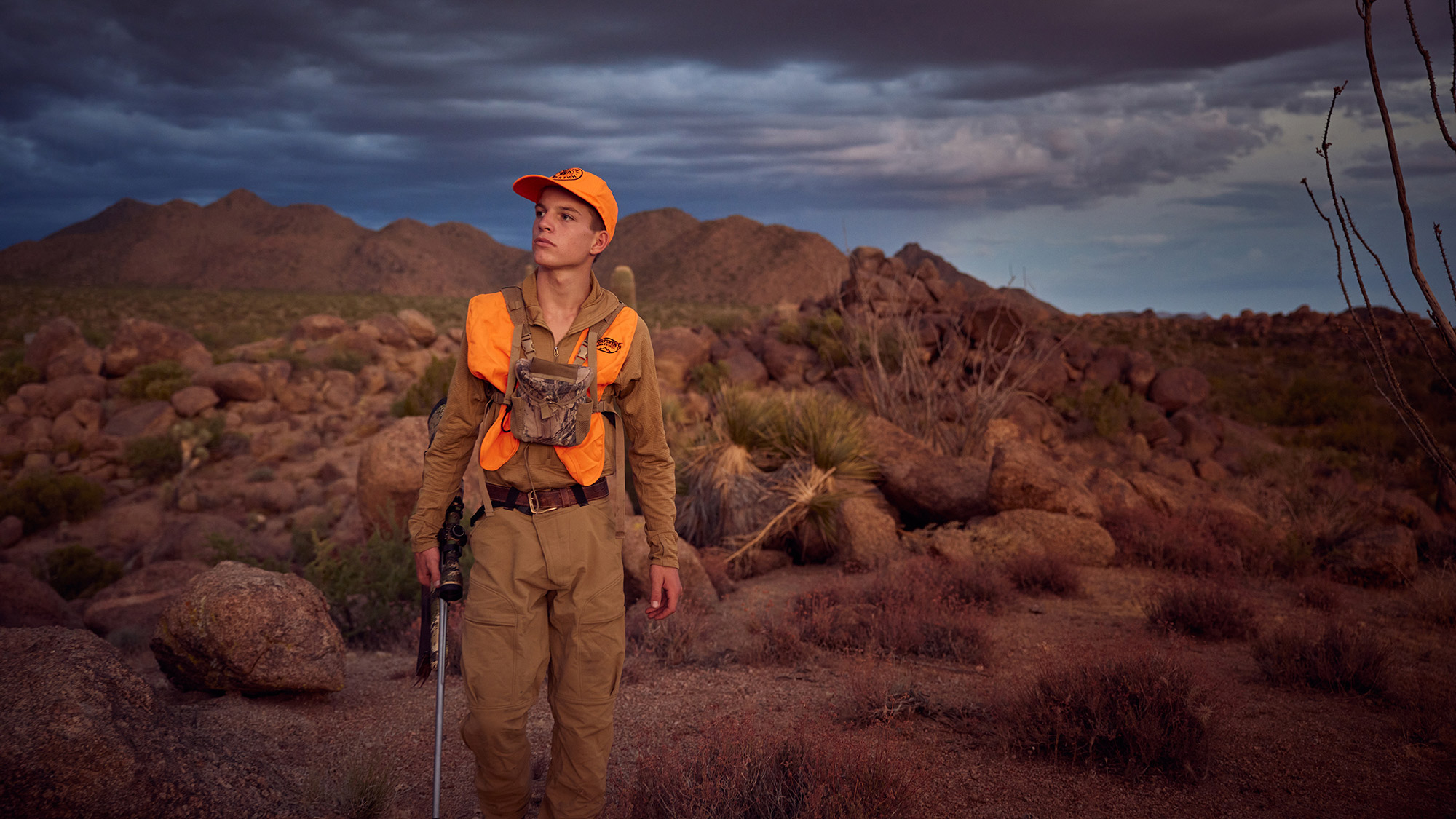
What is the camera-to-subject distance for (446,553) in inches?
115

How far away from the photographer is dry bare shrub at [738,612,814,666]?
202 inches

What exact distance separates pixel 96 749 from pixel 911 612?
4.28 metres

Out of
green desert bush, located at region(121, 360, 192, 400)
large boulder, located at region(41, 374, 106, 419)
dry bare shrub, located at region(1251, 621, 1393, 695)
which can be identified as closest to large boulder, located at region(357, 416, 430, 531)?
dry bare shrub, located at region(1251, 621, 1393, 695)

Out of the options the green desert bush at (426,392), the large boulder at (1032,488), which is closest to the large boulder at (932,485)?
the large boulder at (1032,488)

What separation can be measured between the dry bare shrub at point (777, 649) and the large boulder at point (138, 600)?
4339 mm

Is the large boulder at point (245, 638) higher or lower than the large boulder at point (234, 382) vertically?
lower

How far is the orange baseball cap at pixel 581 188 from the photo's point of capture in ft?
9.11

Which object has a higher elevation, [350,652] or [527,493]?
[527,493]

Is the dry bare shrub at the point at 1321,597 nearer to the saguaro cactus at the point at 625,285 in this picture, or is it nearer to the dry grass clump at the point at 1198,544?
the dry grass clump at the point at 1198,544

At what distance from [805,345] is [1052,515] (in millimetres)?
9041

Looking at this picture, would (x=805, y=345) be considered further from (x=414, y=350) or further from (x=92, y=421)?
(x=92, y=421)

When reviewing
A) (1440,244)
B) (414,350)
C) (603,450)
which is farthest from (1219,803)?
(414,350)

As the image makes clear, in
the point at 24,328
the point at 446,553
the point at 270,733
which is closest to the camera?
the point at 446,553

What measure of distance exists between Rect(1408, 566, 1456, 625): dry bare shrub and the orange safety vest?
6.52 meters
